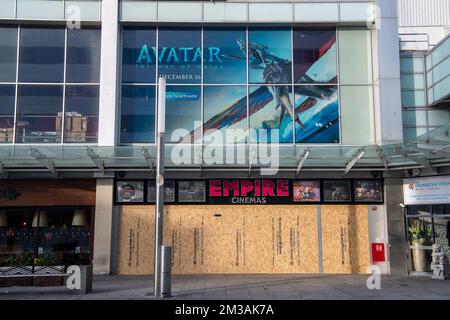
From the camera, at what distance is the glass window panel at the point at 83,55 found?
63.4 feet

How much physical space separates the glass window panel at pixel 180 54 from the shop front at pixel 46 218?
5527mm

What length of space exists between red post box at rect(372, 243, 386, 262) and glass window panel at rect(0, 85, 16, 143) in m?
13.8

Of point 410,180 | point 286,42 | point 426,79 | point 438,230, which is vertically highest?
point 286,42

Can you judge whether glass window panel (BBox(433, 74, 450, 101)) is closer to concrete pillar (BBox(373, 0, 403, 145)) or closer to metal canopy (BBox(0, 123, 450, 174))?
concrete pillar (BBox(373, 0, 403, 145))

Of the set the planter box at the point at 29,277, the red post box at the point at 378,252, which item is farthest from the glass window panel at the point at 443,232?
the planter box at the point at 29,277

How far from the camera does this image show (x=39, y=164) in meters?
18.0

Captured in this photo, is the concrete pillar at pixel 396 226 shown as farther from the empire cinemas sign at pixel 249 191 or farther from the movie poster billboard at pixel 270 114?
the movie poster billboard at pixel 270 114

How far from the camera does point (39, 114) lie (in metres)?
19.1

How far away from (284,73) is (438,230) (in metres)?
8.04

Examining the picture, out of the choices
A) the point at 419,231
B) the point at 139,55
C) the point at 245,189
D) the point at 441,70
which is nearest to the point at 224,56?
the point at 139,55

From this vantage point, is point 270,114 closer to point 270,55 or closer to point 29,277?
point 270,55

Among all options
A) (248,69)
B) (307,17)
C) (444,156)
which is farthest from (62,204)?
(444,156)

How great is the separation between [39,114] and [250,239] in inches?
365
